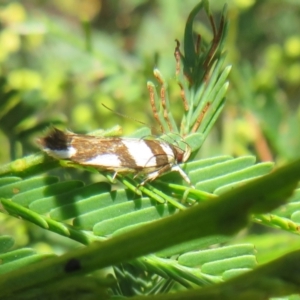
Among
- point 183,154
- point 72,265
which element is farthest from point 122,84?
point 72,265

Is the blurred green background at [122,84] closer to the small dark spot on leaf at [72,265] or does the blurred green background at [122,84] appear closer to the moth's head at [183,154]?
the moth's head at [183,154]

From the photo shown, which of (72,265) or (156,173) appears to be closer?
(72,265)

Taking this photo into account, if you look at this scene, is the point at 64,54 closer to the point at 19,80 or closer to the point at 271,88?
the point at 19,80

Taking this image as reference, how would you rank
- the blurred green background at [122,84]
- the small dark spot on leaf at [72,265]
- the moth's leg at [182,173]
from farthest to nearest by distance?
the blurred green background at [122,84] → the moth's leg at [182,173] → the small dark spot on leaf at [72,265]

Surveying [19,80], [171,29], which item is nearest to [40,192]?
[19,80]

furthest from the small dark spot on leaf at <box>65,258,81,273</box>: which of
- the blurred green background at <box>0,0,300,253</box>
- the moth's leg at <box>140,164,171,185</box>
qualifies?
the blurred green background at <box>0,0,300,253</box>

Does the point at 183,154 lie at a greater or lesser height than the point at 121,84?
lesser

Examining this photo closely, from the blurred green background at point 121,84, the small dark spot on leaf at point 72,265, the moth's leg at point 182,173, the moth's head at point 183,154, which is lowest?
the small dark spot on leaf at point 72,265

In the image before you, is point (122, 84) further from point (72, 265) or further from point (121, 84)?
point (72, 265)

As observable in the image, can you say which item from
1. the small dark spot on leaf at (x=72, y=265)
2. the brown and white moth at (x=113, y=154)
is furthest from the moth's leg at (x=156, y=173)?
the small dark spot on leaf at (x=72, y=265)
